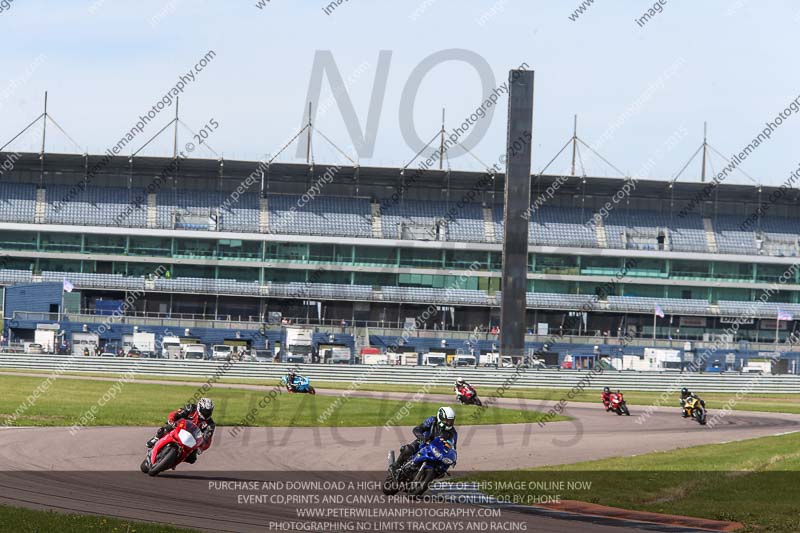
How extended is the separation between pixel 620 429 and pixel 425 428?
2065cm

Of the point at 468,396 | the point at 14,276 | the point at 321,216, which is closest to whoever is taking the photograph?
the point at 468,396

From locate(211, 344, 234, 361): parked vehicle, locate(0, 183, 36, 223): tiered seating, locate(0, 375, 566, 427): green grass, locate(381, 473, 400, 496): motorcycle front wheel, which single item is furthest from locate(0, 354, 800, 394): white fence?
locate(381, 473, 400, 496): motorcycle front wheel

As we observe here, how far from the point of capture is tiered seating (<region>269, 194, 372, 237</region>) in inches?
3664

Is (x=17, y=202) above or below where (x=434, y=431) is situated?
above

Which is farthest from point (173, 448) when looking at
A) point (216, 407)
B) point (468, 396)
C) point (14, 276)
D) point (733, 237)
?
point (733, 237)

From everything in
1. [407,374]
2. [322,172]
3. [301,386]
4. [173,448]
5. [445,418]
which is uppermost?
[322,172]

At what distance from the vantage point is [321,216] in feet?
310

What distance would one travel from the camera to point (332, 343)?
82750 millimetres

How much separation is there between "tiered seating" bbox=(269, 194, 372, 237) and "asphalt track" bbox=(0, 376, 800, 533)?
176 feet

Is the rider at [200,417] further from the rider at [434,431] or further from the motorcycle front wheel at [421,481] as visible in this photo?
the motorcycle front wheel at [421,481]

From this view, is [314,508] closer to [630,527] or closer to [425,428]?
[425,428]

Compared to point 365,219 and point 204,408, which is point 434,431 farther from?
point 365,219

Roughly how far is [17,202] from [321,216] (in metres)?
25.2

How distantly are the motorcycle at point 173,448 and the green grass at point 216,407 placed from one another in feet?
33.5
